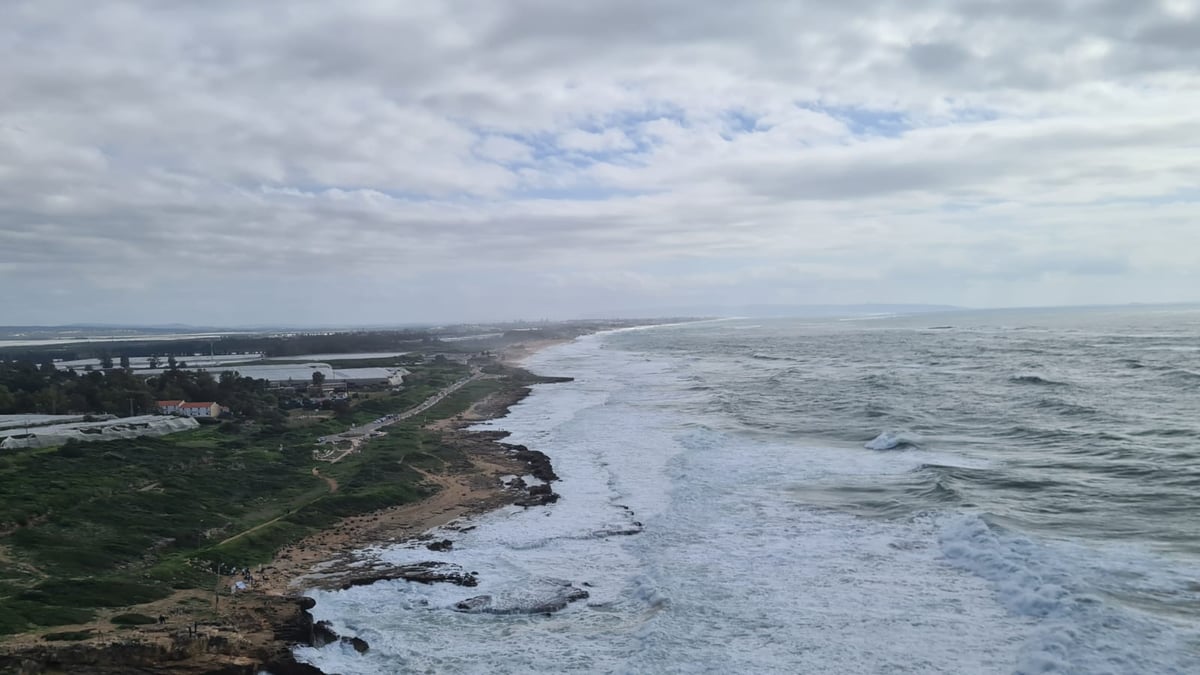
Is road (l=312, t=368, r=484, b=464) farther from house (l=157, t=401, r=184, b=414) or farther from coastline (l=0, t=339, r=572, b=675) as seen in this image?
house (l=157, t=401, r=184, b=414)

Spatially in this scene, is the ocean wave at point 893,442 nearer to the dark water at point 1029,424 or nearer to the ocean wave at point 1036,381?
the dark water at point 1029,424

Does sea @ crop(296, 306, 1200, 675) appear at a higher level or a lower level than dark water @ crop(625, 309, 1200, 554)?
lower

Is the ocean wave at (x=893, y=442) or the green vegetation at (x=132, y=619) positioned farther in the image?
the ocean wave at (x=893, y=442)

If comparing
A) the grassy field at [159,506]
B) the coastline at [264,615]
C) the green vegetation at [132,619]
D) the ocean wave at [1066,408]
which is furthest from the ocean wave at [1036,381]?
the green vegetation at [132,619]

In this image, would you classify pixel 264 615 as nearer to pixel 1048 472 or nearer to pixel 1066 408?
pixel 1048 472

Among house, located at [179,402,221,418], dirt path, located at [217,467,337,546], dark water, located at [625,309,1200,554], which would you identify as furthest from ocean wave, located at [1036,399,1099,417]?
house, located at [179,402,221,418]

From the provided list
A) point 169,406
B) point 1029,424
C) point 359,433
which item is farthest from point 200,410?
point 1029,424

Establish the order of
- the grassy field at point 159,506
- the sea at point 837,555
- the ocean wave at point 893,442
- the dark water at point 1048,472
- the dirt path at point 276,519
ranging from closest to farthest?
1. the sea at point 837,555
2. the dark water at point 1048,472
3. the grassy field at point 159,506
4. the dirt path at point 276,519
5. the ocean wave at point 893,442
